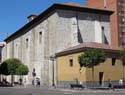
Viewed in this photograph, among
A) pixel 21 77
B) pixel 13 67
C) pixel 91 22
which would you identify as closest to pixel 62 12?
pixel 91 22

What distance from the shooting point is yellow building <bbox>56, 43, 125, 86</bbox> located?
5023 centimetres

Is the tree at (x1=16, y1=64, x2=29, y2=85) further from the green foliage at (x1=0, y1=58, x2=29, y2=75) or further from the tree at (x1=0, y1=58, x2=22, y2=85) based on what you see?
the tree at (x1=0, y1=58, x2=22, y2=85)

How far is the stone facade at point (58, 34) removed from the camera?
Result: 60.7 m

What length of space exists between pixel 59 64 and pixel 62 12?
947 centimetres

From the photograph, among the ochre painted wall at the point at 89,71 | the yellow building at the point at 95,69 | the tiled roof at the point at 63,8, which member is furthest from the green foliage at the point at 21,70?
the yellow building at the point at 95,69

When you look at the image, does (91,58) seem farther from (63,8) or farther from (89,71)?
(63,8)

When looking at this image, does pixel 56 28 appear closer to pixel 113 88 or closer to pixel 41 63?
pixel 41 63

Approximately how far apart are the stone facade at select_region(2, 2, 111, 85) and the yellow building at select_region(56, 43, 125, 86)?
18.6 feet

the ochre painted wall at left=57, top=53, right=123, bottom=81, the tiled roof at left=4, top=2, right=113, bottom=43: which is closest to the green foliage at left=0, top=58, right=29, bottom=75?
the tiled roof at left=4, top=2, right=113, bottom=43

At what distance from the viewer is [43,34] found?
6606 cm

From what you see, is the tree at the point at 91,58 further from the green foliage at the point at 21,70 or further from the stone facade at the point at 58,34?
the green foliage at the point at 21,70

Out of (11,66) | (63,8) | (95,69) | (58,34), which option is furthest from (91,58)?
(11,66)

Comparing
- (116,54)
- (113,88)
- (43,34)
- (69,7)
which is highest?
(69,7)

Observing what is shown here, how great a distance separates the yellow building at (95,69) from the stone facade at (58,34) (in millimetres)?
5668
